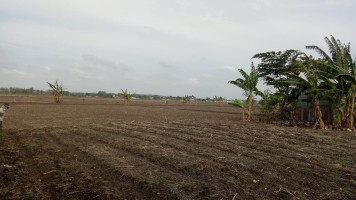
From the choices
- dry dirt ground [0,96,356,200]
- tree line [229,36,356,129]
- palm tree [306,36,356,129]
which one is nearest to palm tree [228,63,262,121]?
tree line [229,36,356,129]

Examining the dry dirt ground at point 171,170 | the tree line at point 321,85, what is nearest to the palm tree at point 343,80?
the tree line at point 321,85

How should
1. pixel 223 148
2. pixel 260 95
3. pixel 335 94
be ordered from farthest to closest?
pixel 260 95
pixel 335 94
pixel 223 148

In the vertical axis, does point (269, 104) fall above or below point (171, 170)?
above

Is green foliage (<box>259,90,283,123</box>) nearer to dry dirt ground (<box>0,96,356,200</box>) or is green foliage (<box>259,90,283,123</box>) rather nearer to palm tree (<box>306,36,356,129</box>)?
palm tree (<box>306,36,356,129</box>)

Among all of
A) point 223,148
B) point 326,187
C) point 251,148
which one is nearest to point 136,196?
point 326,187

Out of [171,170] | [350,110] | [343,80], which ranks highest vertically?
[343,80]

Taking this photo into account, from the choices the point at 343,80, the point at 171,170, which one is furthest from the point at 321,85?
the point at 171,170

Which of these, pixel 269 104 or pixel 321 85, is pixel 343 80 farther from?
pixel 269 104

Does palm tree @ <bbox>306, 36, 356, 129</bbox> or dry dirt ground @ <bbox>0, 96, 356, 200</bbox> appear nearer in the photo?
dry dirt ground @ <bbox>0, 96, 356, 200</bbox>

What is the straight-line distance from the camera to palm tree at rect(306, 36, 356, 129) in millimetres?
12062

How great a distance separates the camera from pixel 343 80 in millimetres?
12484

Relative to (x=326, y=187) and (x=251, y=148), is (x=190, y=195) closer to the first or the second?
(x=326, y=187)

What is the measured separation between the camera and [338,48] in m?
13.9

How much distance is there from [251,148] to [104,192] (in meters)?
4.83
